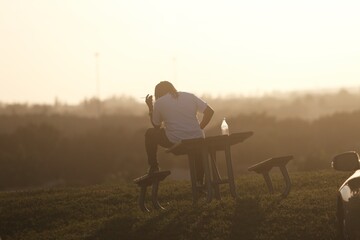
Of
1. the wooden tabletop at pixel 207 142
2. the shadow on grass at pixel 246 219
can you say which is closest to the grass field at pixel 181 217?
the shadow on grass at pixel 246 219

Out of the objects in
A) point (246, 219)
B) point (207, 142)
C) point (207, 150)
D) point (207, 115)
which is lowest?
point (246, 219)

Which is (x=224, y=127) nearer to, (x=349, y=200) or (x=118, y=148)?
(x=349, y=200)

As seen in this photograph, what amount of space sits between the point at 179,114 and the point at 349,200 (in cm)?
578

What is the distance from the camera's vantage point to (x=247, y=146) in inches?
2872

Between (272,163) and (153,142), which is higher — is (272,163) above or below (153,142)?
below

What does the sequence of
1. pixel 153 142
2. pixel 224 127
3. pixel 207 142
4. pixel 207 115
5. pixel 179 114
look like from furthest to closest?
1. pixel 224 127
2. pixel 207 115
3. pixel 153 142
4. pixel 179 114
5. pixel 207 142

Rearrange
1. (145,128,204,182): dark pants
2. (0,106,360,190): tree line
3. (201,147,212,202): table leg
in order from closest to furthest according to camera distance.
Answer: (201,147,212,202): table leg < (145,128,204,182): dark pants < (0,106,360,190): tree line

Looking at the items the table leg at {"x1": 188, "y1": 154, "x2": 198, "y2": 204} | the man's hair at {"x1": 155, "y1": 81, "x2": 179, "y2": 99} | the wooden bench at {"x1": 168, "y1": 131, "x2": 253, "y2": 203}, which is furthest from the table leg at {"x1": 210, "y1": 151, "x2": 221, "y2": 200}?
the man's hair at {"x1": 155, "y1": 81, "x2": 179, "y2": 99}

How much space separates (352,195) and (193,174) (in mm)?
5363

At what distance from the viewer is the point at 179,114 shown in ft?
50.8

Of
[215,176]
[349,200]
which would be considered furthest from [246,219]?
[349,200]

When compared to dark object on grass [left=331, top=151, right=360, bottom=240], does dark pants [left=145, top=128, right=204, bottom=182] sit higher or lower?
higher

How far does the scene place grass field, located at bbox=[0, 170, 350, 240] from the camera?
1295cm

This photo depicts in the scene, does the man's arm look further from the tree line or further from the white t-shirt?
the tree line
